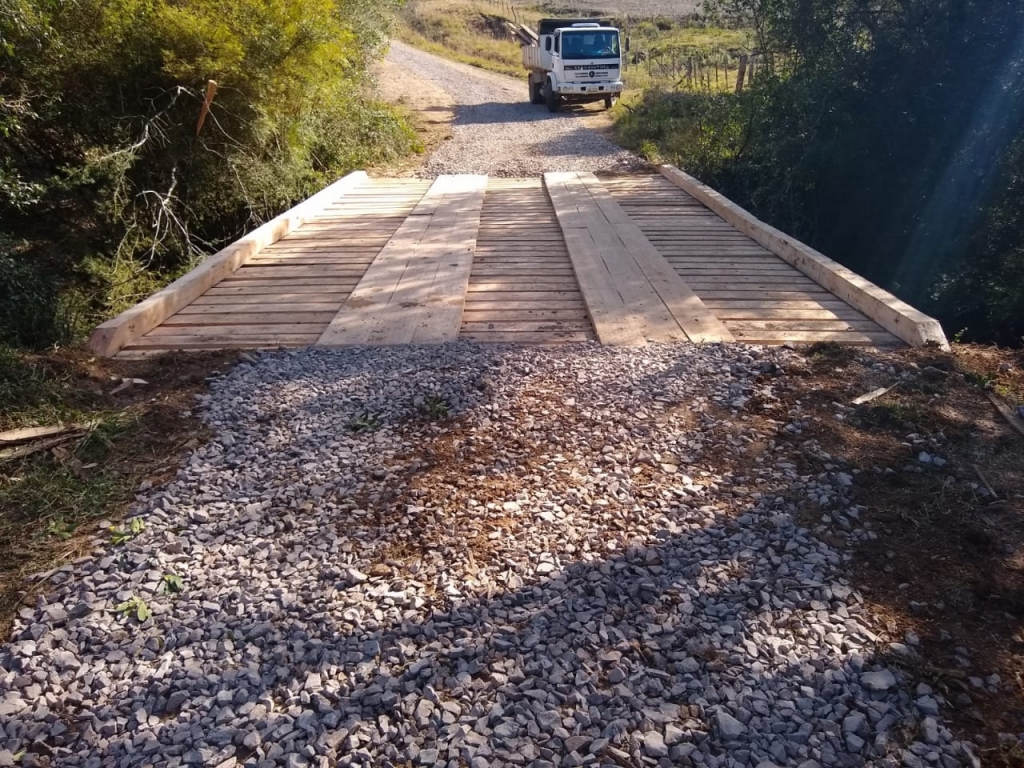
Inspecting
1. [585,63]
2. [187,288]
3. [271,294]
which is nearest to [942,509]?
[271,294]

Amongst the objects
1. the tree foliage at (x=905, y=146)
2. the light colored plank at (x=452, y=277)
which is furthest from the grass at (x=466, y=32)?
the light colored plank at (x=452, y=277)

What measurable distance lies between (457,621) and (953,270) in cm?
719

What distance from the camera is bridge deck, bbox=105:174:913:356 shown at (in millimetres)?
4820

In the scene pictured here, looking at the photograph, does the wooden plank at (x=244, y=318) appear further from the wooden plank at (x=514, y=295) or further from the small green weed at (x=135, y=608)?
the small green weed at (x=135, y=608)

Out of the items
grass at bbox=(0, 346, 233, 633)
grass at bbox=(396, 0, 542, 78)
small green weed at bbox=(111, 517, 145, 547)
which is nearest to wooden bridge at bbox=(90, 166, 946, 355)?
grass at bbox=(0, 346, 233, 633)

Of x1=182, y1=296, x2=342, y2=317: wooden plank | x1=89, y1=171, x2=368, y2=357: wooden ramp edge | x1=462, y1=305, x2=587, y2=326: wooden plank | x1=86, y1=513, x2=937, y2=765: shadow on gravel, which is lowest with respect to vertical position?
x1=86, y1=513, x2=937, y2=765: shadow on gravel

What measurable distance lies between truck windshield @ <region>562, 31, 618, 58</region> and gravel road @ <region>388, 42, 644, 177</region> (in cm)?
150

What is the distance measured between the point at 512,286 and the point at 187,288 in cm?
245

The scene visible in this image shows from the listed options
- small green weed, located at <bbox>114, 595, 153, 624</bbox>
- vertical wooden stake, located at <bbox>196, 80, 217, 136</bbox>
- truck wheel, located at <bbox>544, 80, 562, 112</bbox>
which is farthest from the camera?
truck wheel, located at <bbox>544, 80, 562, 112</bbox>

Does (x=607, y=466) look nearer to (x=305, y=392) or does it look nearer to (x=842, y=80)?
(x=305, y=392)

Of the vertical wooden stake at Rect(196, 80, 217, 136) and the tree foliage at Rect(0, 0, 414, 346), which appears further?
the vertical wooden stake at Rect(196, 80, 217, 136)

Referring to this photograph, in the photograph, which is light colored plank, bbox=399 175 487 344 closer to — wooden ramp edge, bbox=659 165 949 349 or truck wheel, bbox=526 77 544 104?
wooden ramp edge, bbox=659 165 949 349

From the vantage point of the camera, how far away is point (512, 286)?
18.8ft

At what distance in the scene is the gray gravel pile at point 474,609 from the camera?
205 cm
